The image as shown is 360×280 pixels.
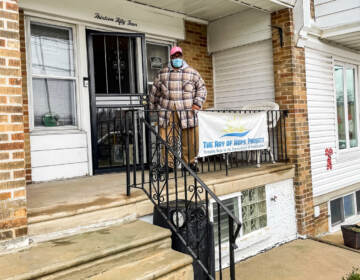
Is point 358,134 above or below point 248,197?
above

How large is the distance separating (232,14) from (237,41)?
19.8 inches

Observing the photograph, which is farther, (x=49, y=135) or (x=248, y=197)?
(x=248, y=197)

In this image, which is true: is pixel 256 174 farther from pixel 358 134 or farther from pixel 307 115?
pixel 358 134

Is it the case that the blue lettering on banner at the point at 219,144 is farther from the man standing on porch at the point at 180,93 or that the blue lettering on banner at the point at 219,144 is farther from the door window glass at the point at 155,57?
the door window glass at the point at 155,57

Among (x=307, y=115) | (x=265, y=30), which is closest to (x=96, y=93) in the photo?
(x=265, y=30)

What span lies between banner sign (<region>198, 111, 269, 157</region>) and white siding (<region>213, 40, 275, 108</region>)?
1.12 meters

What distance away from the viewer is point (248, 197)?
5082 mm

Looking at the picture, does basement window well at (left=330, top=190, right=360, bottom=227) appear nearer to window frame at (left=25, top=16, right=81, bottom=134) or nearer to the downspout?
the downspout

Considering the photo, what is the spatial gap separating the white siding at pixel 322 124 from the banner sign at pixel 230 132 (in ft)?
4.39

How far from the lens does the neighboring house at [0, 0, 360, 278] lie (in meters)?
4.77

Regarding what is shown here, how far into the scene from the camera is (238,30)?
20.8 feet

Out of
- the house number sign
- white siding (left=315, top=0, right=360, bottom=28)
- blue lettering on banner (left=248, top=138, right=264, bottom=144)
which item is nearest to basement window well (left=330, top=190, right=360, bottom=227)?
blue lettering on banner (left=248, top=138, right=264, bottom=144)

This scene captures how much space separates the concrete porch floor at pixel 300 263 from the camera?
4.18 metres

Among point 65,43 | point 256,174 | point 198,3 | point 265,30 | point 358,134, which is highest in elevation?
point 198,3
